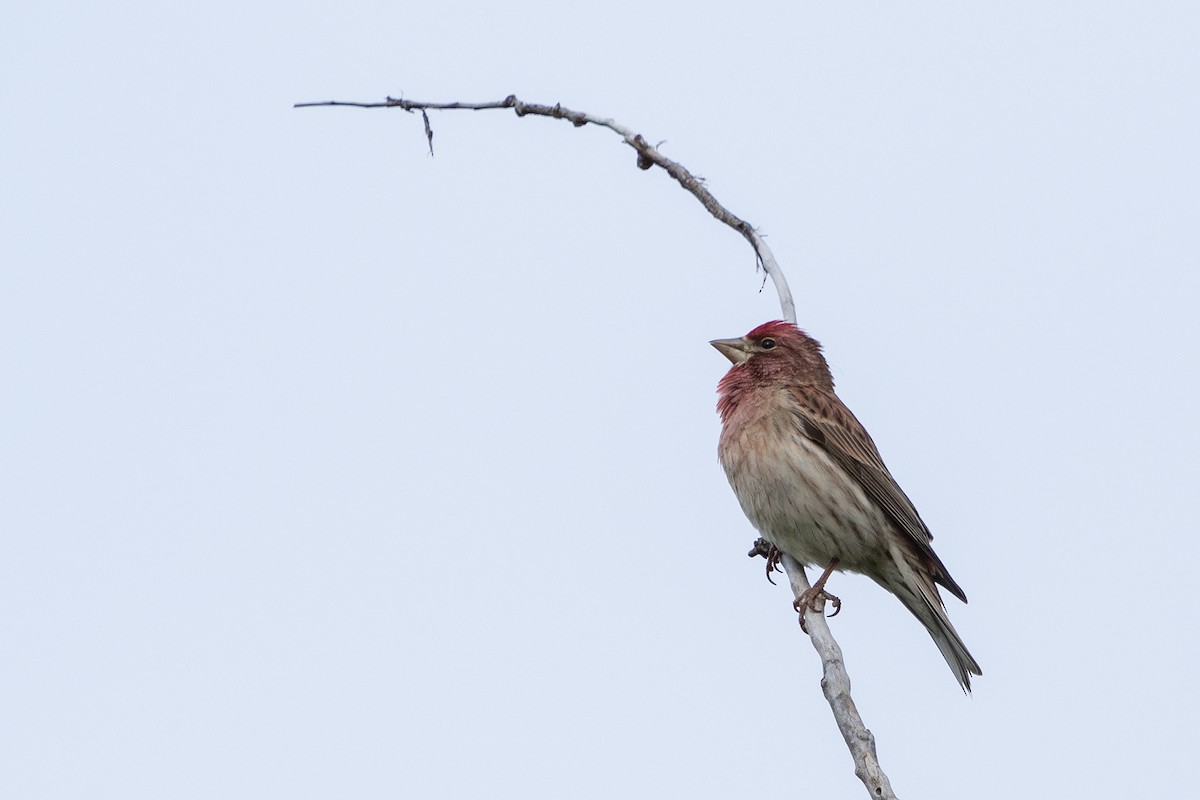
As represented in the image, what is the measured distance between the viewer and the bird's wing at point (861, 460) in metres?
8.80

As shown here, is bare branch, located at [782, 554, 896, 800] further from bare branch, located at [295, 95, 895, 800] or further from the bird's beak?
the bird's beak

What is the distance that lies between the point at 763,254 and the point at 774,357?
232 cm

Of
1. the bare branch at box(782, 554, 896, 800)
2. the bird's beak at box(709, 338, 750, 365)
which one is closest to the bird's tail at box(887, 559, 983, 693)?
the bird's beak at box(709, 338, 750, 365)

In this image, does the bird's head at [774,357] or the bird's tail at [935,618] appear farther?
the bird's head at [774,357]

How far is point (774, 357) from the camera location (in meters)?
9.37

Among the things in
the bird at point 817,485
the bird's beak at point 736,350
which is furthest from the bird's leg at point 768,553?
the bird's beak at point 736,350

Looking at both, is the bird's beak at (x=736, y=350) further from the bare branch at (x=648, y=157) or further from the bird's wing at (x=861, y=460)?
the bare branch at (x=648, y=157)

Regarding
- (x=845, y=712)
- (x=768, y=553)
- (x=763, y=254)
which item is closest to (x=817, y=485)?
(x=768, y=553)

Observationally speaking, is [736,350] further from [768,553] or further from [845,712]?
[845,712]

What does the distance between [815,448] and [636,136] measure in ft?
8.94

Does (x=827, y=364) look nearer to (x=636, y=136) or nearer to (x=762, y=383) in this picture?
(x=762, y=383)

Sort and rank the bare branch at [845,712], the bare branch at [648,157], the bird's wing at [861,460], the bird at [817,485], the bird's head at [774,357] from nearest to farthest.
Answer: the bare branch at [845,712] → the bare branch at [648,157] → the bird at [817,485] → the bird's wing at [861,460] → the bird's head at [774,357]

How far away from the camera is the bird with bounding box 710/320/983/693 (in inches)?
335

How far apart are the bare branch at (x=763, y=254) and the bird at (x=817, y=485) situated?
440mm
